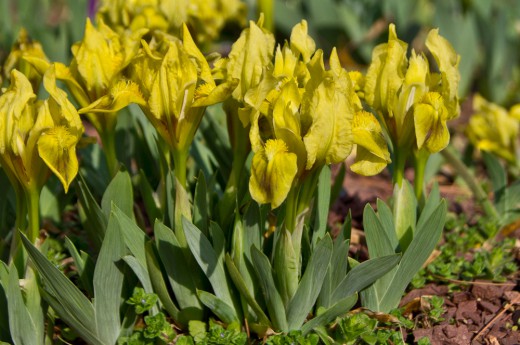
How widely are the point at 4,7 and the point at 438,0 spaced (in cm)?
244

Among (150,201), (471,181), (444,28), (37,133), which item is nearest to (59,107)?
(37,133)

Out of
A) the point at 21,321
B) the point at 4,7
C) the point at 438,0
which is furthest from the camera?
the point at 4,7

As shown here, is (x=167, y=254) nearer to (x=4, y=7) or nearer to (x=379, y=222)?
(x=379, y=222)

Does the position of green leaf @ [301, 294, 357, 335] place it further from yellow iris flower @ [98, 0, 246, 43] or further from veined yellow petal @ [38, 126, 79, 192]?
yellow iris flower @ [98, 0, 246, 43]

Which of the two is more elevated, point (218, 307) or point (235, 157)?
point (235, 157)

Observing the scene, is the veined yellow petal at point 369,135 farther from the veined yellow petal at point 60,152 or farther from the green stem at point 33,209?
the green stem at point 33,209

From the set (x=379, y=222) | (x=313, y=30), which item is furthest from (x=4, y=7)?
(x=379, y=222)

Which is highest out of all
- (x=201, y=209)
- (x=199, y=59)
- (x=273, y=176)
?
(x=199, y=59)

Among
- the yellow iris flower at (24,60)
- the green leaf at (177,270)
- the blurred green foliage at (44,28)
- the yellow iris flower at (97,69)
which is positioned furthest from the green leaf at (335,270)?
the blurred green foliage at (44,28)

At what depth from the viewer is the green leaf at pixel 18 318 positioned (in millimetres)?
1764

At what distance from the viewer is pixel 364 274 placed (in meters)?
1.83

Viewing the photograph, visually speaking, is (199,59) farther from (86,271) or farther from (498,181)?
(498,181)

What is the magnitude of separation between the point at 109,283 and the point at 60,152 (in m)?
0.37

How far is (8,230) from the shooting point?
2381mm
